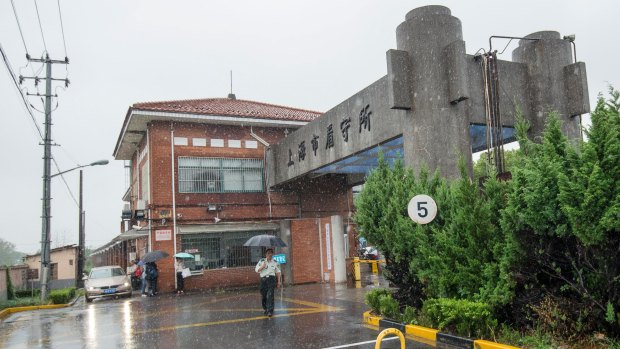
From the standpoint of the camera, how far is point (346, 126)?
51.8ft

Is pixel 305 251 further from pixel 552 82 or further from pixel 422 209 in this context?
pixel 422 209

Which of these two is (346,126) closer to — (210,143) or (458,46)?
(458,46)

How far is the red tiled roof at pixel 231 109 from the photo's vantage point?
70.4ft

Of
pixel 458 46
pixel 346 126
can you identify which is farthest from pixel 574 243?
pixel 346 126

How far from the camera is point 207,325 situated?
11586 millimetres

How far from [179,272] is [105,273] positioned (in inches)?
148

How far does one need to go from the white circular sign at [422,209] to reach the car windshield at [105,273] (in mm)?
16305

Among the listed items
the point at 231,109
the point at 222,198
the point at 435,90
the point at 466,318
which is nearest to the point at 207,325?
the point at 466,318

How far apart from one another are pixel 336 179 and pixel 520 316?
54.6ft

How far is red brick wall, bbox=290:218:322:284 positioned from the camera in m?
22.0

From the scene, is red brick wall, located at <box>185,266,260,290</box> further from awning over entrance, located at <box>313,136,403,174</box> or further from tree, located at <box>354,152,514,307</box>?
tree, located at <box>354,152,514,307</box>

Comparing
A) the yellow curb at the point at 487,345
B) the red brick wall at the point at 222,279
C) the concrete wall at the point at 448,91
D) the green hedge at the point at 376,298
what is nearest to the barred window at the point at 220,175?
the red brick wall at the point at 222,279

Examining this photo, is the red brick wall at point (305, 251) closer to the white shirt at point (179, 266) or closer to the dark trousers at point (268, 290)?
the white shirt at point (179, 266)

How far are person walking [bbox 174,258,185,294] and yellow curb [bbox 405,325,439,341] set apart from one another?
42.9 ft
